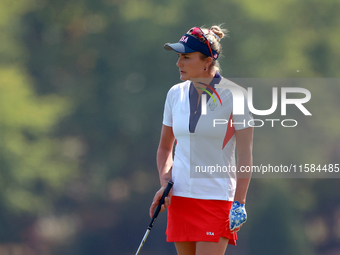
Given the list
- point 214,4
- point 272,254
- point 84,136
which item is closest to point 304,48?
point 214,4

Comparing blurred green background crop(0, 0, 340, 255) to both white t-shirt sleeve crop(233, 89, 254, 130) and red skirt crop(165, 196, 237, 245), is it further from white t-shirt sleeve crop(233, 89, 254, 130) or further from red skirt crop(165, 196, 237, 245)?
white t-shirt sleeve crop(233, 89, 254, 130)

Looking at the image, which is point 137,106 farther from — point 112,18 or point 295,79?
point 295,79

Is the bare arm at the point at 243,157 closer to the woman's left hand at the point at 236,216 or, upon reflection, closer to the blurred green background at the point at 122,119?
the woman's left hand at the point at 236,216

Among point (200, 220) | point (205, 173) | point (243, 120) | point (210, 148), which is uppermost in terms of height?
point (243, 120)

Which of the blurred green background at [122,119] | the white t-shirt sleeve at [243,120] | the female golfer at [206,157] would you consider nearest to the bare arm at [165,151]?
the female golfer at [206,157]

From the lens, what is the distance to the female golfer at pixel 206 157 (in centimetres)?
179

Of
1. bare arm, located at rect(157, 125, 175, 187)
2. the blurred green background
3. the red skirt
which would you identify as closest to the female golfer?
the red skirt

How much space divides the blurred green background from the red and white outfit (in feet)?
4.59

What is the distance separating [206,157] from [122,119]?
156 cm

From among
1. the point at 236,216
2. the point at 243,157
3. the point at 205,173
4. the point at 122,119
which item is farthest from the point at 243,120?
the point at 122,119

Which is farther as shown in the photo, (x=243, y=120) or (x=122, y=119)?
(x=122, y=119)

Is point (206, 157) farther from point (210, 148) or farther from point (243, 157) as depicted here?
point (243, 157)

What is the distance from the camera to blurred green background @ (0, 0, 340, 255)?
3.22 m

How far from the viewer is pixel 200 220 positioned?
5.98ft
